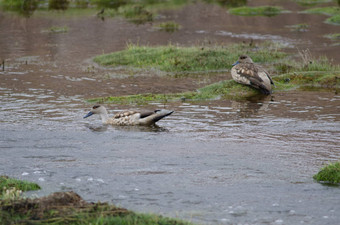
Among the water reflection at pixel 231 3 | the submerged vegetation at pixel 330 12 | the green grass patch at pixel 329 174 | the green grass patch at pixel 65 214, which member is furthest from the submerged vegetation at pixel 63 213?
the water reflection at pixel 231 3

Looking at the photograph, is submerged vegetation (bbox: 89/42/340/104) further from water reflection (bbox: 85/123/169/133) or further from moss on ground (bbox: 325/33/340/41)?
moss on ground (bbox: 325/33/340/41)

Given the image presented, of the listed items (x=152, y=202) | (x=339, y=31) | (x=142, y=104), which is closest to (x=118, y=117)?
(x=142, y=104)

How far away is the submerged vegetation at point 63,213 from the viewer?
740 centimetres

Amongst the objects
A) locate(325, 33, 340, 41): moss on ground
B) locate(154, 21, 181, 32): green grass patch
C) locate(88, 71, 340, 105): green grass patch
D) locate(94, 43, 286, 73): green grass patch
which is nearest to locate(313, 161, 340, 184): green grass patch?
locate(88, 71, 340, 105): green grass patch

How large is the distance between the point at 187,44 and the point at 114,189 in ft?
72.1

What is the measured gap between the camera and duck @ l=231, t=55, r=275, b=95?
61.6 ft

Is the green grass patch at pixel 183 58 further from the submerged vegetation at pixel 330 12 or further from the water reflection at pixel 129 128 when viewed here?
the submerged vegetation at pixel 330 12

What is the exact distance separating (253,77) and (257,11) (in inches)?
1104

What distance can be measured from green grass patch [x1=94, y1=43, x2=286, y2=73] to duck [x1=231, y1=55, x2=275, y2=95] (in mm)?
5071

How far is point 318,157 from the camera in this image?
1193 centimetres

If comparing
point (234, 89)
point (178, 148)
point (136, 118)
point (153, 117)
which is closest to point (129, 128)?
point (136, 118)

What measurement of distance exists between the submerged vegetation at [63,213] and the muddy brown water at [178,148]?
3.93 ft

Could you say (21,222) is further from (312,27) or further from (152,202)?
(312,27)

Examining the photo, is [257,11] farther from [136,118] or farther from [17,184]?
[17,184]
